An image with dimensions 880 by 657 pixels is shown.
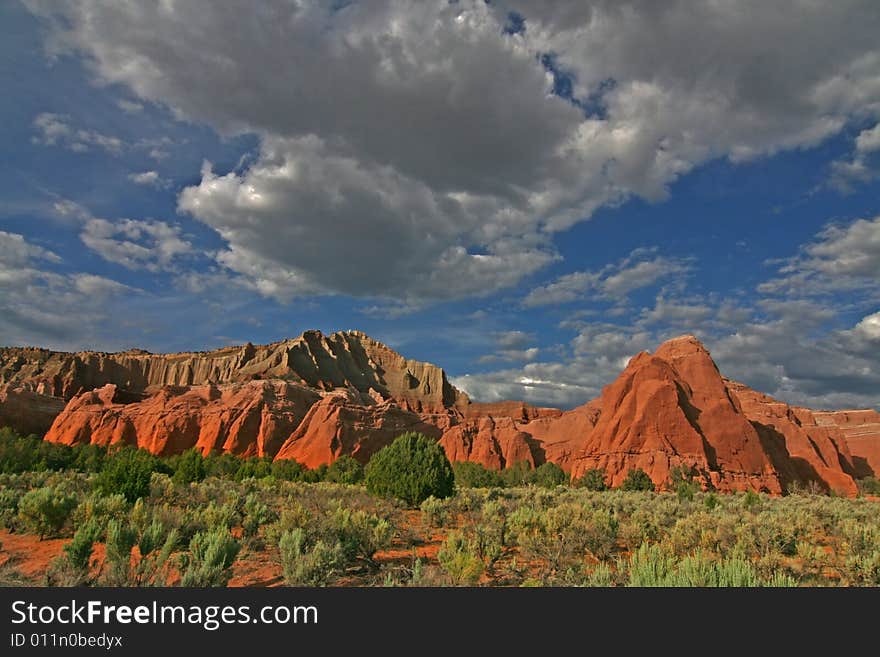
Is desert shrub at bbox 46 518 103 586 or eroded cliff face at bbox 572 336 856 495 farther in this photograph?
eroded cliff face at bbox 572 336 856 495

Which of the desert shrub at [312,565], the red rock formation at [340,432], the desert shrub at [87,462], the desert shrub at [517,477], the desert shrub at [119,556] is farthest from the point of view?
the red rock formation at [340,432]

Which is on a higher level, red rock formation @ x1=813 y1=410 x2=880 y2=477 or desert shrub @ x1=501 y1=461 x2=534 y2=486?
red rock formation @ x1=813 y1=410 x2=880 y2=477

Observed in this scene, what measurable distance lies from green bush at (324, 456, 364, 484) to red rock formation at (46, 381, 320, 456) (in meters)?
27.9

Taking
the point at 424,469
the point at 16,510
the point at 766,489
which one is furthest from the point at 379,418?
the point at 16,510

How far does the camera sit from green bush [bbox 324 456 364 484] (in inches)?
1901

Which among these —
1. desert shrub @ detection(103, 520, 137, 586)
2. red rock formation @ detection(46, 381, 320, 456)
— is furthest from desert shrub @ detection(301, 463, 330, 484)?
desert shrub @ detection(103, 520, 137, 586)

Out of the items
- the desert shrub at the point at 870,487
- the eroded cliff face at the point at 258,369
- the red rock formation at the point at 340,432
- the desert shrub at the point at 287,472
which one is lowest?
the desert shrub at the point at 870,487

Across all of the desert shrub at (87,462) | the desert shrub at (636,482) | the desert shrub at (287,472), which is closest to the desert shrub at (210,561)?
the desert shrub at (287,472)

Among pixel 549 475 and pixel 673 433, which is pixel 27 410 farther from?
pixel 673 433

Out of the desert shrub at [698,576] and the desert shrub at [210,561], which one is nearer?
the desert shrub at [698,576]

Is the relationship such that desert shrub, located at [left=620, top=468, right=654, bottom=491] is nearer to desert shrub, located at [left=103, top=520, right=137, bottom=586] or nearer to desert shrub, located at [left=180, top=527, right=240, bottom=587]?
desert shrub, located at [left=180, top=527, right=240, bottom=587]

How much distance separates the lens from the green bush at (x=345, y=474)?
48287mm

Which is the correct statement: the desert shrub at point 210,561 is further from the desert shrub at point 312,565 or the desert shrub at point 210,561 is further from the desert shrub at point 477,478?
the desert shrub at point 477,478

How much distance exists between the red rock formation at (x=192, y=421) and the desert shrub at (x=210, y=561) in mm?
77394
